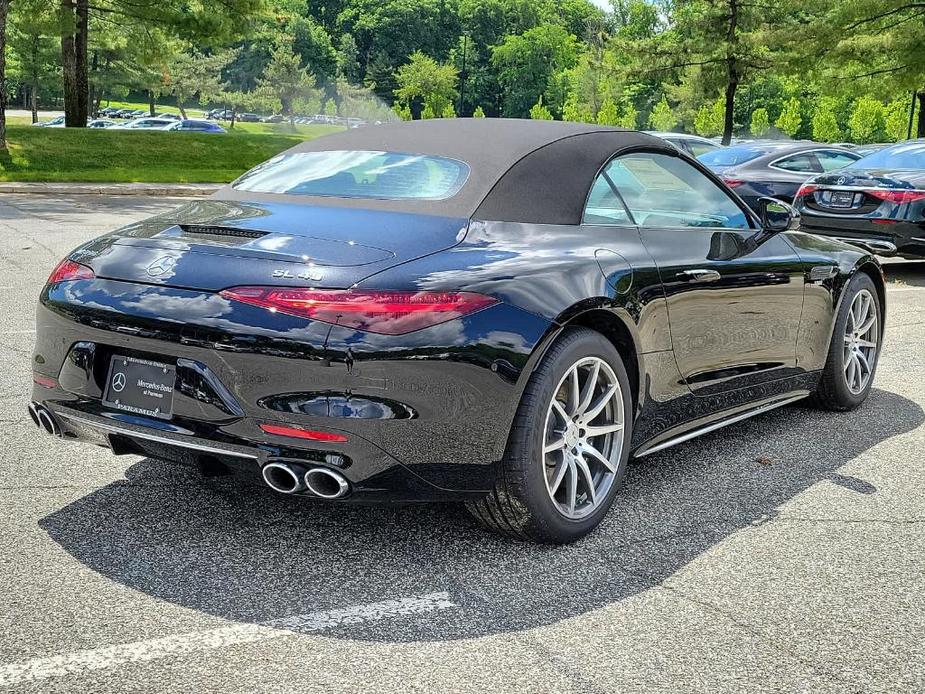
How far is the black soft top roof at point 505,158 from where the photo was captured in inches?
151

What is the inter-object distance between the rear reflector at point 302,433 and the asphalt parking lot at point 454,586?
478 mm

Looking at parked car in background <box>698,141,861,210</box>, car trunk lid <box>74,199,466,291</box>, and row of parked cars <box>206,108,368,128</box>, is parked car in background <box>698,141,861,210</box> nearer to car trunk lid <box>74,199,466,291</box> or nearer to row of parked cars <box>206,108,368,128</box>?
car trunk lid <box>74,199,466,291</box>

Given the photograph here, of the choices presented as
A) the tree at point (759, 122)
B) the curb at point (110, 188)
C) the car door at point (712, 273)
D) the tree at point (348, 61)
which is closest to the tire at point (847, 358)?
the car door at point (712, 273)

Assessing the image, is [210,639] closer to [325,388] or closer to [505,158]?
[325,388]

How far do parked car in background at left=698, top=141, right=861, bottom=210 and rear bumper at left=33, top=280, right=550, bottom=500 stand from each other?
492 inches

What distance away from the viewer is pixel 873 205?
1133cm

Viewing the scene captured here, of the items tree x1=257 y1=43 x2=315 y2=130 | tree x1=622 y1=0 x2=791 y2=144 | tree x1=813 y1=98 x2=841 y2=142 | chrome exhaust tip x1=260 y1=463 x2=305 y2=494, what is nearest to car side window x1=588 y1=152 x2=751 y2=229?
chrome exhaust tip x1=260 y1=463 x2=305 y2=494

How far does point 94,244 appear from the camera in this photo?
384 cm

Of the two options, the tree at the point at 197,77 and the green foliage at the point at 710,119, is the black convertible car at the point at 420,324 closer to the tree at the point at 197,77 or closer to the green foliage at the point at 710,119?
the green foliage at the point at 710,119

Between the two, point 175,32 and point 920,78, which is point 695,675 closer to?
A: point 175,32

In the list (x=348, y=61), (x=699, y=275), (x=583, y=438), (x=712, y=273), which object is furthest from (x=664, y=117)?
(x=583, y=438)

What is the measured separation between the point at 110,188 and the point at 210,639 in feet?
63.7

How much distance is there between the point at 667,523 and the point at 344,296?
1.60m

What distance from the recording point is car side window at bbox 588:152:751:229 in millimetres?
4314
